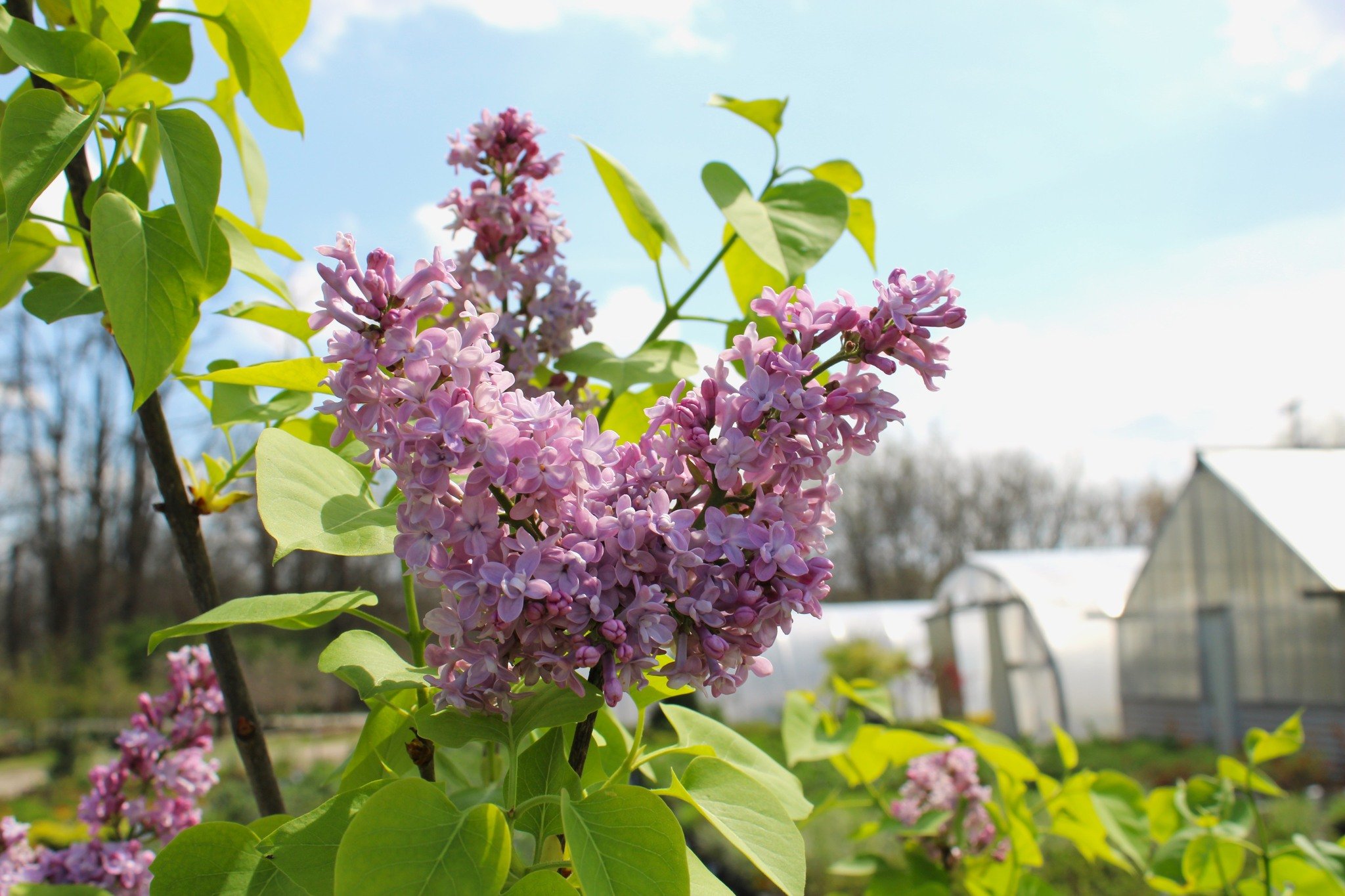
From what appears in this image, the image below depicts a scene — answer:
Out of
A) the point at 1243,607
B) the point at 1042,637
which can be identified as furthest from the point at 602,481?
the point at 1042,637

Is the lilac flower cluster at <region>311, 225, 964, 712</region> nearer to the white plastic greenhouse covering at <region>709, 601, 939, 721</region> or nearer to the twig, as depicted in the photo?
Answer: the twig

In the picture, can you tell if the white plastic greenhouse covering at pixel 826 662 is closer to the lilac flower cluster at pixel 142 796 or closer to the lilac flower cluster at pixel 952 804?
the lilac flower cluster at pixel 952 804

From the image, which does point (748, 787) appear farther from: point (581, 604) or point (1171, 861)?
point (1171, 861)

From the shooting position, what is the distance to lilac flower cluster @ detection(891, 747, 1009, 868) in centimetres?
175

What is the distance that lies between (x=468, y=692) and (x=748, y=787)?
0.75 feet

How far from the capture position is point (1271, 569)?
12461mm

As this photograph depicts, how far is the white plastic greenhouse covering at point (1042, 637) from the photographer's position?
1547cm

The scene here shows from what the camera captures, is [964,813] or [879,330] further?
[964,813]

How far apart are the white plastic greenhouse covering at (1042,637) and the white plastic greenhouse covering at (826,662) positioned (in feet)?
4.83

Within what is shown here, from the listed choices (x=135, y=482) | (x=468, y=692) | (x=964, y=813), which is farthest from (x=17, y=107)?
(x=135, y=482)

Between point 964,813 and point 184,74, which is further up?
point 184,74

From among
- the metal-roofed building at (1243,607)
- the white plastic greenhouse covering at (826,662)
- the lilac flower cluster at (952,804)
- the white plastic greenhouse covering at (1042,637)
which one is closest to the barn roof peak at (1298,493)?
the metal-roofed building at (1243,607)

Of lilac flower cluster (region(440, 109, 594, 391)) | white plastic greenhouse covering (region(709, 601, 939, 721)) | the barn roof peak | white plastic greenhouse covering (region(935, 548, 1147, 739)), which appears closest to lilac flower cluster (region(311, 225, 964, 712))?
lilac flower cluster (region(440, 109, 594, 391))

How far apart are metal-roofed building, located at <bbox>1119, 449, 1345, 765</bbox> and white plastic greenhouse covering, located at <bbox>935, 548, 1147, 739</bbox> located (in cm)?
49
